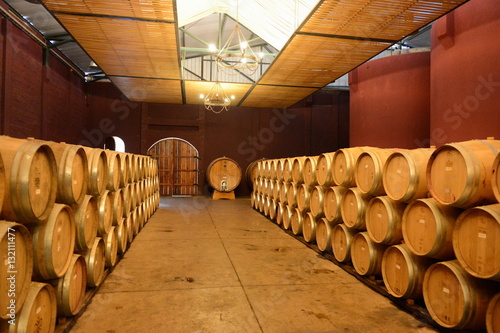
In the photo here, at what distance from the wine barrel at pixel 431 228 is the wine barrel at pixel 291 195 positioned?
3.33 m

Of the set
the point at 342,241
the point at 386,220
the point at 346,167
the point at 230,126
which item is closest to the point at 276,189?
the point at 342,241

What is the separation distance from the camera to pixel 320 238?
17.9 feet

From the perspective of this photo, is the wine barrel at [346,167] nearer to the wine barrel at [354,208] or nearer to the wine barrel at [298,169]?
the wine barrel at [354,208]

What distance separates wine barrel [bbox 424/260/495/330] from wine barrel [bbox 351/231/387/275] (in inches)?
35.7

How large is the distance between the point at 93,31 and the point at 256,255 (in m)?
4.97

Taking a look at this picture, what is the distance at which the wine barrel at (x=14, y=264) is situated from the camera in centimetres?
183

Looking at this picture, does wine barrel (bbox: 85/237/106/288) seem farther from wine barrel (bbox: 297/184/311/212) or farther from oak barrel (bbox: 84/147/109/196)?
wine barrel (bbox: 297/184/311/212)

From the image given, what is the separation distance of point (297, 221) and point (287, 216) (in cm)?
63

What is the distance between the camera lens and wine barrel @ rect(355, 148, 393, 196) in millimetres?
3975

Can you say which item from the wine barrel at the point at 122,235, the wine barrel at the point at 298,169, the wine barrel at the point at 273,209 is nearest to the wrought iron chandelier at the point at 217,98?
the wine barrel at the point at 273,209

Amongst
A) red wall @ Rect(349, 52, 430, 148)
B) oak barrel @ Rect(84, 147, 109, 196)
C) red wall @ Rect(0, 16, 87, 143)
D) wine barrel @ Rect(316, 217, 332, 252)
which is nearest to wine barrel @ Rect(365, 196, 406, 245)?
wine barrel @ Rect(316, 217, 332, 252)

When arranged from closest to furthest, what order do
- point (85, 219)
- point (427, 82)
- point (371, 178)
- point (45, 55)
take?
point (85, 219) → point (371, 178) → point (427, 82) → point (45, 55)

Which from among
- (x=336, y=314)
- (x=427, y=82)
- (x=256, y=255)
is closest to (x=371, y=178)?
(x=336, y=314)

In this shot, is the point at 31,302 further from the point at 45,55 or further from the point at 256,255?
the point at 45,55
